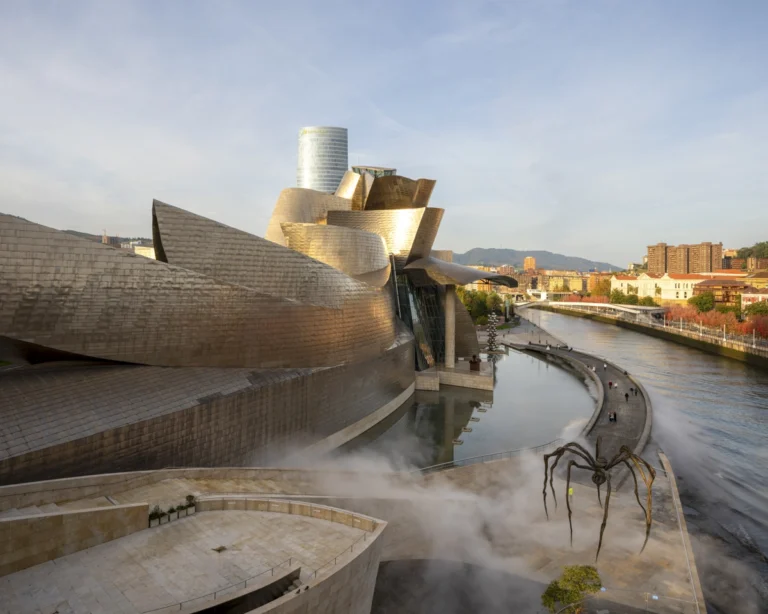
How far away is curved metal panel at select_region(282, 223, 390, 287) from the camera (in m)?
27.6

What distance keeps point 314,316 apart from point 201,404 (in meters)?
6.14

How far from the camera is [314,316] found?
20.7m

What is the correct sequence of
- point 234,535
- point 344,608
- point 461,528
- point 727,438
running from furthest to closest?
point 727,438
point 461,528
point 234,535
point 344,608

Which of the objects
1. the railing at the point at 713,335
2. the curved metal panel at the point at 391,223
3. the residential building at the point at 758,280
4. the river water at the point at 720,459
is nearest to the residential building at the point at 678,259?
the residential building at the point at 758,280

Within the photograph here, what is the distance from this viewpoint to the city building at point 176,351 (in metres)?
13.1

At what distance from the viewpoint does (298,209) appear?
35625 mm

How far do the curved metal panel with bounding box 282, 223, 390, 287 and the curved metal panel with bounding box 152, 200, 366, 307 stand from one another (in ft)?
19.7

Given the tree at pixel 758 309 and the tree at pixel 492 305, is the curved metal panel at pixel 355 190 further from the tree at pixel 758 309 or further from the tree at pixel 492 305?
the tree at pixel 758 309

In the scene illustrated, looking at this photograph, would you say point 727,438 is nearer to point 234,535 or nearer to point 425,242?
point 425,242

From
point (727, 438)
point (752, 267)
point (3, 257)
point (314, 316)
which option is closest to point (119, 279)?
point (3, 257)

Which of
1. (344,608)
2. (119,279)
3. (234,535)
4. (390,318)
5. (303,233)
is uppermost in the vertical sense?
(303,233)

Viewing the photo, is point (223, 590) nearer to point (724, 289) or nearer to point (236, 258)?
point (236, 258)

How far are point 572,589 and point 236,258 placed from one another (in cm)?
1431

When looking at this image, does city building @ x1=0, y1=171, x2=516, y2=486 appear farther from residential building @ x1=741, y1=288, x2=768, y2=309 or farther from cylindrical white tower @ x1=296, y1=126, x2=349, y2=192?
cylindrical white tower @ x1=296, y1=126, x2=349, y2=192
